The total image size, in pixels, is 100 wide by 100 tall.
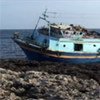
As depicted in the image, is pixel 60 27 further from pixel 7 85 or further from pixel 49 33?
pixel 7 85

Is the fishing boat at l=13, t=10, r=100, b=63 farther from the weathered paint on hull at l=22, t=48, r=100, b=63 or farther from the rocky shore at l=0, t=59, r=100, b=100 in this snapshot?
the rocky shore at l=0, t=59, r=100, b=100

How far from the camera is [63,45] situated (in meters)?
38.9

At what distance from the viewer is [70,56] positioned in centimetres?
3869

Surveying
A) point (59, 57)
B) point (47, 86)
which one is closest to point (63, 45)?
point (59, 57)

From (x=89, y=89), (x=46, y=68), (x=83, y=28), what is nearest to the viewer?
(x=89, y=89)

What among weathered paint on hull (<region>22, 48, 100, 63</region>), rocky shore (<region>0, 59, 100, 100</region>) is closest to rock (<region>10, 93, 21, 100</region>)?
rocky shore (<region>0, 59, 100, 100</region>)

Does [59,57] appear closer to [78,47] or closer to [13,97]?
[78,47]

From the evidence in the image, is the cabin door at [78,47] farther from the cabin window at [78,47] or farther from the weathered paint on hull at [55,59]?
the weathered paint on hull at [55,59]

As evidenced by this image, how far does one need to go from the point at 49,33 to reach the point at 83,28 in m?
4.22

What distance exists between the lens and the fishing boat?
126 feet

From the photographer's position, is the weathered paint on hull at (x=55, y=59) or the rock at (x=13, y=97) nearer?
the rock at (x=13, y=97)

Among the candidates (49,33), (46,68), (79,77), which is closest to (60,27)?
(49,33)

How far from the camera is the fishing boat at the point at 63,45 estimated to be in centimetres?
3847

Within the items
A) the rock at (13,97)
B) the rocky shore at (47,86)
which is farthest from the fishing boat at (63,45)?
the rock at (13,97)
